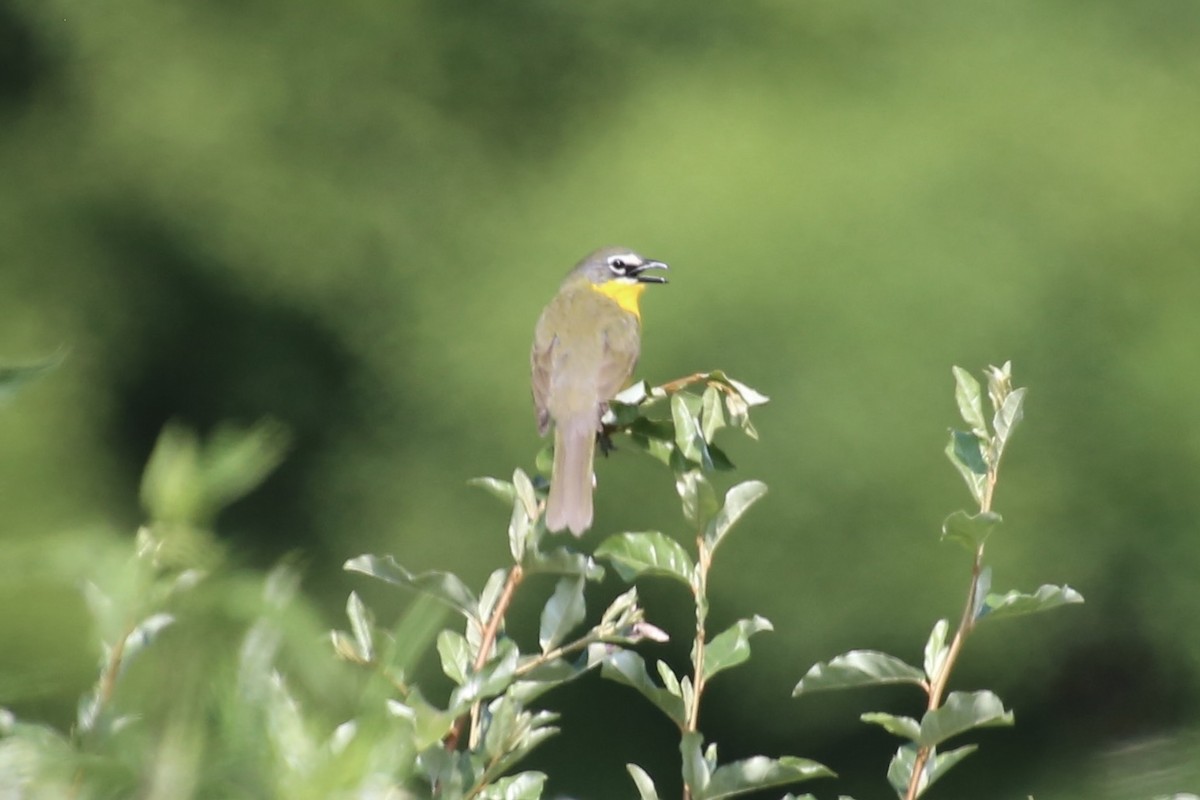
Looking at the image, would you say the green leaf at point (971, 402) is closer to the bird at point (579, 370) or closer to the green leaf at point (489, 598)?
the green leaf at point (489, 598)

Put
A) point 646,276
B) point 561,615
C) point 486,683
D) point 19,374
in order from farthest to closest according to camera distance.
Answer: point 646,276 < point 561,615 < point 486,683 < point 19,374

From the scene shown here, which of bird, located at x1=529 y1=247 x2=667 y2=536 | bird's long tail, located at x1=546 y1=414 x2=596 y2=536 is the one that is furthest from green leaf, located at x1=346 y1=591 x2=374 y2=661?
bird, located at x1=529 y1=247 x2=667 y2=536

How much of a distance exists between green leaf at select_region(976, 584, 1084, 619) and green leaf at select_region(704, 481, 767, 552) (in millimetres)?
102

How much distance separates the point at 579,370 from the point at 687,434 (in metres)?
0.98

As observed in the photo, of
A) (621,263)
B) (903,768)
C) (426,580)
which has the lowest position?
(903,768)

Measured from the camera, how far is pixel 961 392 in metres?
0.70

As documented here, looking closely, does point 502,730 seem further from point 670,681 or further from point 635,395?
point 635,395

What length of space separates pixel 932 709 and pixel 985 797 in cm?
230

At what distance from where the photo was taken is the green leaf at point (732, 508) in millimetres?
687

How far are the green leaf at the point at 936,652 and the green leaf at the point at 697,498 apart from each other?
102 mm

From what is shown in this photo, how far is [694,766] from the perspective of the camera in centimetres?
61

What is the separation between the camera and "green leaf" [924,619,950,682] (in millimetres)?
660

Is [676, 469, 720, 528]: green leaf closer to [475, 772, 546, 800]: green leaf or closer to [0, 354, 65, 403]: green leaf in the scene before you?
[475, 772, 546, 800]: green leaf

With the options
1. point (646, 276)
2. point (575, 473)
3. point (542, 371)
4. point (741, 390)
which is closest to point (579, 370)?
point (542, 371)
